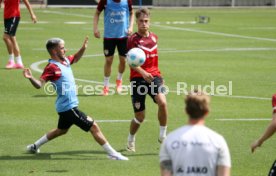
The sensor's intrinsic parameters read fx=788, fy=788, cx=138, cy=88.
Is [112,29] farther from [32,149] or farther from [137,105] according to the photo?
[32,149]

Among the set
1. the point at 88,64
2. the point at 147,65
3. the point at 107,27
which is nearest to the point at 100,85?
the point at 107,27

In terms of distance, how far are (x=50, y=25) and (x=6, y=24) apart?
16.4m

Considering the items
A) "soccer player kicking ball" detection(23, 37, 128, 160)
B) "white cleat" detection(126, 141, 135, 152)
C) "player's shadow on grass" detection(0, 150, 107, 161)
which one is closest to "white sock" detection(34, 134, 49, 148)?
"player's shadow on grass" detection(0, 150, 107, 161)

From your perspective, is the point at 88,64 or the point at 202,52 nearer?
the point at 88,64

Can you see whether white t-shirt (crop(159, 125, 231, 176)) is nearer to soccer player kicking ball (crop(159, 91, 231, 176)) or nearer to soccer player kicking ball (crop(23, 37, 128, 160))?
soccer player kicking ball (crop(159, 91, 231, 176))

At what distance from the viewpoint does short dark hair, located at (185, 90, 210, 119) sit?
22.6 feet

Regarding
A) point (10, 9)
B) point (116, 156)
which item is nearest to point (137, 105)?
point (116, 156)

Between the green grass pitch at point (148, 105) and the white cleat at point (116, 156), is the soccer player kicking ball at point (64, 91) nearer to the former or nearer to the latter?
the white cleat at point (116, 156)

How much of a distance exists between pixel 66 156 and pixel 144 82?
1717 mm

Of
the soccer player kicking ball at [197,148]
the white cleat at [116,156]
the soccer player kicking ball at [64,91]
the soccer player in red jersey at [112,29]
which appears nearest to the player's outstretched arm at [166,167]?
the soccer player kicking ball at [197,148]

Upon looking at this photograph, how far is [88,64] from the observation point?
78.4 feet

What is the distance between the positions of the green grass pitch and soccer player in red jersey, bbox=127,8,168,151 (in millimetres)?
471

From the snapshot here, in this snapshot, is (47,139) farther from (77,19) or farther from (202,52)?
(77,19)

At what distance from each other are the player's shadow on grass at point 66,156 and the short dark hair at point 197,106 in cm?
551
